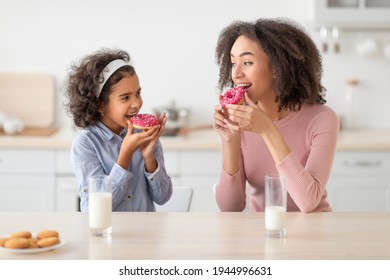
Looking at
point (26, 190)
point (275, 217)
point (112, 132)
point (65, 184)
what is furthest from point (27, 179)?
point (275, 217)

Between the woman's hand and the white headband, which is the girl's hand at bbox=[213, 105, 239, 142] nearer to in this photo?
the woman's hand

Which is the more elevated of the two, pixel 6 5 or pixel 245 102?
pixel 6 5

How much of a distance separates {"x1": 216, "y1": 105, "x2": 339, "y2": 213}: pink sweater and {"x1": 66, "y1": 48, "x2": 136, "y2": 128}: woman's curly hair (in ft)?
1.46

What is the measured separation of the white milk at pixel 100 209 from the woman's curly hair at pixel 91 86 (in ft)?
1.91

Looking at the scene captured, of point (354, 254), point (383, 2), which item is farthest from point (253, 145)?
point (383, 2)

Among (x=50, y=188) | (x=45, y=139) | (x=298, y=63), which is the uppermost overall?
(x=298, y=63)

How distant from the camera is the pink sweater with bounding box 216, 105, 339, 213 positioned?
88.6 inches

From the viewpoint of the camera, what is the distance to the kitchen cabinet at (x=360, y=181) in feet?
12.0

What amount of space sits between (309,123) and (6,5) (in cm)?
222

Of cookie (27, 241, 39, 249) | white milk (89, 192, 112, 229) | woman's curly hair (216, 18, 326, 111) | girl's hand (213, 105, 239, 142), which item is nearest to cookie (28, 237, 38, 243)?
cookie (27, 241, 39, 249)

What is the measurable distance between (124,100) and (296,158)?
552 millimetres

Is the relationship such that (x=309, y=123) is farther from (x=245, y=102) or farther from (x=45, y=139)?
(x=45, y=139)
